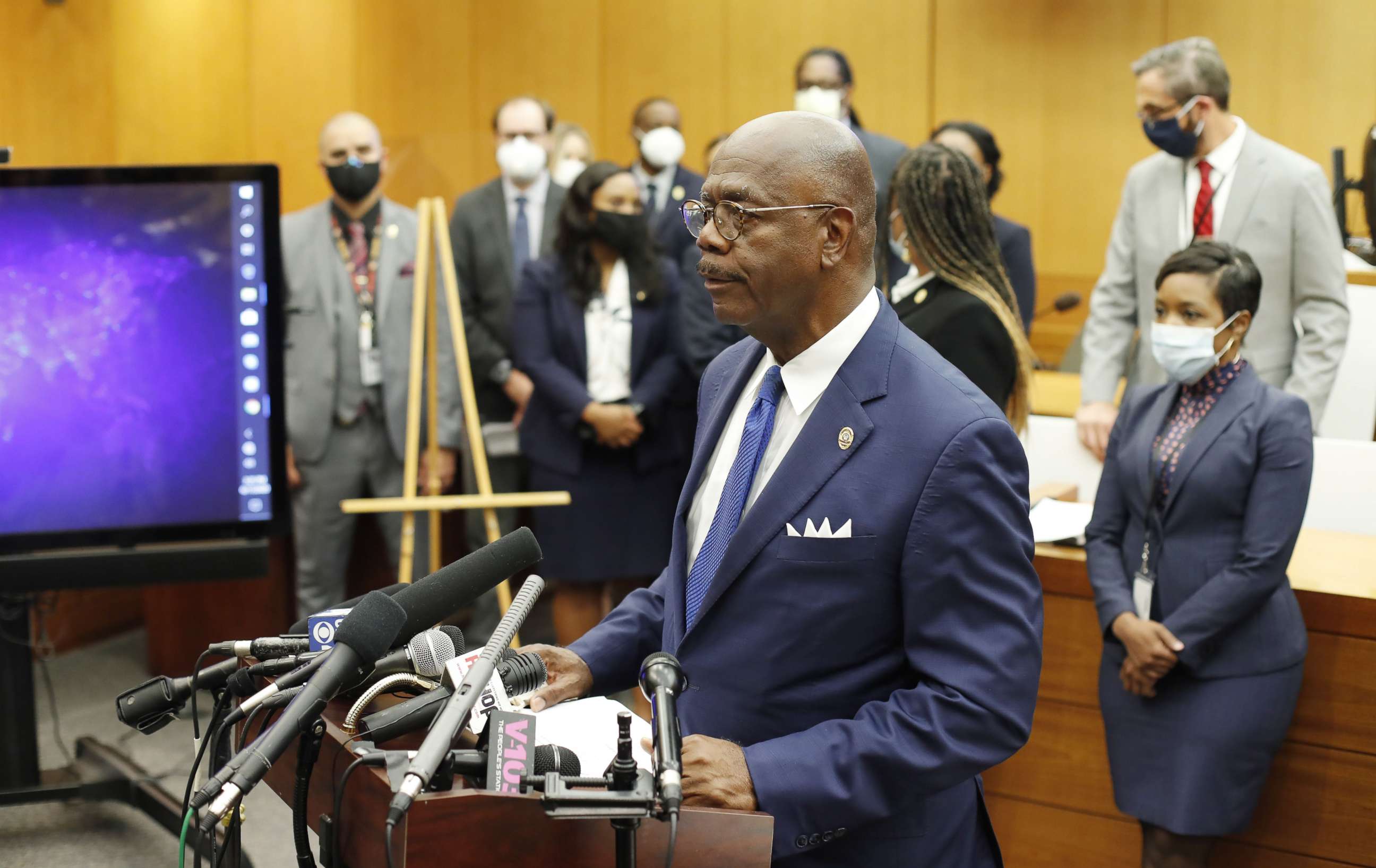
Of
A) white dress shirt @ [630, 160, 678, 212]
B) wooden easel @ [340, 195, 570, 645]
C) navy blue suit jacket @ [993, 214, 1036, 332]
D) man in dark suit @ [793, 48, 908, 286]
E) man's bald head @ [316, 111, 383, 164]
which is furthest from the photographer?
white dress shirt @ [630, 160, 678, 212]

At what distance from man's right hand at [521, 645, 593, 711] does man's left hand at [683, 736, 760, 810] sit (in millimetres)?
249

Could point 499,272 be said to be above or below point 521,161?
below

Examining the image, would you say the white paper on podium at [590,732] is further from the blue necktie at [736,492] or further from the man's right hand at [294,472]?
the man's right hand at [294,472]

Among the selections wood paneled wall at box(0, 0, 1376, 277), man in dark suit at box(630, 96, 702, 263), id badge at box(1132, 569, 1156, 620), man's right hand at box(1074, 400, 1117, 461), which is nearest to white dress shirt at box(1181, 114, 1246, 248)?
man's right hand at box(1074, 400, 1117, 461)

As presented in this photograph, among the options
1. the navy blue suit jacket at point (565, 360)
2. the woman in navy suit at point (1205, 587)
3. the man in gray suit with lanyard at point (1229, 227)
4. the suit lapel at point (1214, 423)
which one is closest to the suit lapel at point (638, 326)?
the navy blue suit jacket at point (565, 360)

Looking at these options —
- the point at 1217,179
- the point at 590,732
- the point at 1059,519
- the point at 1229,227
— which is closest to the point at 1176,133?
the point at 1217,179

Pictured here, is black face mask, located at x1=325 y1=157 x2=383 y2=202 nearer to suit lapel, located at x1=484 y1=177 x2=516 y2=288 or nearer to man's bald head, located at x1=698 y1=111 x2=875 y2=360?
suit lapel, located at x1=484 y1=177 x2=516 y2=288

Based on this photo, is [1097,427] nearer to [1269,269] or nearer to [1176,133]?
[1269,269]

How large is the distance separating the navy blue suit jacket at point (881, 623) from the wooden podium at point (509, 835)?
13 cm

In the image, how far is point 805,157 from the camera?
1555 mm

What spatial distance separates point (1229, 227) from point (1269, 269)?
0.58 feet

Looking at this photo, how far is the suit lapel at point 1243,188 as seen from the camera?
400 centimetres

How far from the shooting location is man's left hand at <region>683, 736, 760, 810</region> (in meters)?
1.41

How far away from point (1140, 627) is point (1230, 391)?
55 cm
